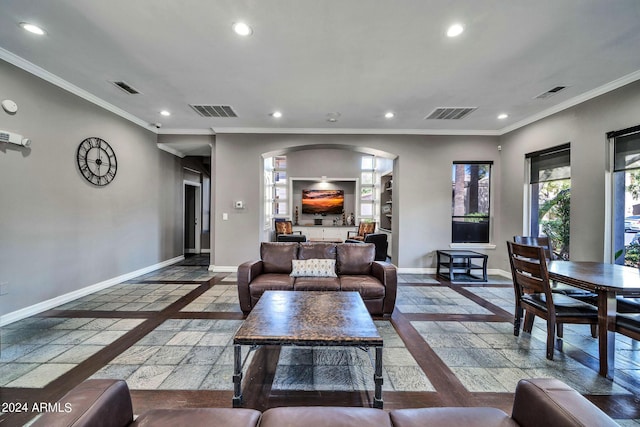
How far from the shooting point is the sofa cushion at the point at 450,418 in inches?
38.8

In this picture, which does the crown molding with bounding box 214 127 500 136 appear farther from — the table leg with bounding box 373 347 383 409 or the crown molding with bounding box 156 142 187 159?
the table leg with bounding box 373 347 383 409

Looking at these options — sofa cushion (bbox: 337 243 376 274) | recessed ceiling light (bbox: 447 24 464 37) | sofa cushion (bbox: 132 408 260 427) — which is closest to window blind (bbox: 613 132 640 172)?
recessed ceiling light (bbox: 447 24 464 37)

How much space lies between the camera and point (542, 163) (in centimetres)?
438

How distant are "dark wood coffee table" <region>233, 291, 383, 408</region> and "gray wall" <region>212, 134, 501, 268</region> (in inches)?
126

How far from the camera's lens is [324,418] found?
993 millimetres

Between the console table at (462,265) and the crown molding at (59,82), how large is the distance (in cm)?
637

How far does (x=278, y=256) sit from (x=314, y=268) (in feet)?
1.83

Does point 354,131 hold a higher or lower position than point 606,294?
higher

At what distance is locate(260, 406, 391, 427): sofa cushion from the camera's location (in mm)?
969

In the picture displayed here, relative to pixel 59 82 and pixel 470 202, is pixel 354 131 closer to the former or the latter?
pixel 470 202

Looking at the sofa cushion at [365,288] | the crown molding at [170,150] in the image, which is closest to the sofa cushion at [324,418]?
the sofa cushion at [365,288]

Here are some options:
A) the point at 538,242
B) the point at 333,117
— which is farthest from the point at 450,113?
the point at 538,242

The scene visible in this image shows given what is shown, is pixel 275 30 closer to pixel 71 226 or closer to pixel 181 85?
pixel 181 85

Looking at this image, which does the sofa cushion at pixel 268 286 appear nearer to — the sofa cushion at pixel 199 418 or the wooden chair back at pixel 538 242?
the sofa cushion at pixel 199 418
